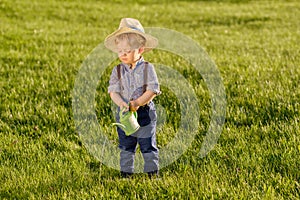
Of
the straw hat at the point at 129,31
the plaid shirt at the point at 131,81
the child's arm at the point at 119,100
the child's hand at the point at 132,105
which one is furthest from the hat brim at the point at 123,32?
the child's hand at the point at 132,105

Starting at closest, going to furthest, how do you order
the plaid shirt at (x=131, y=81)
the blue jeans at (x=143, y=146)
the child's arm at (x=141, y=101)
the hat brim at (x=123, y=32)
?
the hat brim at (x=123, y=32)
the child's arm at (x=141, y=101)
the plaid shirt at (x=131, y=81)
the blue jeans at (x=143, y=146)

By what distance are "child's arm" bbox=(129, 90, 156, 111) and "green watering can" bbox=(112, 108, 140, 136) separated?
6 cm

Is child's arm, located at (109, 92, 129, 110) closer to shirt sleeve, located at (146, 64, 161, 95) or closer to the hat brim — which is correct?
shirt sleeve, located at (146, 64, 161, 95)

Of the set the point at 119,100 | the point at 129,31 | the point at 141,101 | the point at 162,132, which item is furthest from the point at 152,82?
the point at 162,132

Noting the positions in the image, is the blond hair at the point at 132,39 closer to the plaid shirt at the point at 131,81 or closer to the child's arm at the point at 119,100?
the plaid shirt at the point at 131,81

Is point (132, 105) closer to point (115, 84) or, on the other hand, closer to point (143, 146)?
point (115, 84)

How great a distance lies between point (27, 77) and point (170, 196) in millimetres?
4746

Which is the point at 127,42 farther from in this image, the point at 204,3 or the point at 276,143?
the point at 204,3

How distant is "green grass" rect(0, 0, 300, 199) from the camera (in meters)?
4.39

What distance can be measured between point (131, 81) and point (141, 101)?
264 mm

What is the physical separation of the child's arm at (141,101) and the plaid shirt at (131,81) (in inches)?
3.8

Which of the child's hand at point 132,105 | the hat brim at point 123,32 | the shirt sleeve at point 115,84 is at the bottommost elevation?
the child's hand at point 132,105

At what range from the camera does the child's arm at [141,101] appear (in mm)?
4199

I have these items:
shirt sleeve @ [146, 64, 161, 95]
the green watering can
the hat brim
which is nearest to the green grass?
the green watering can
